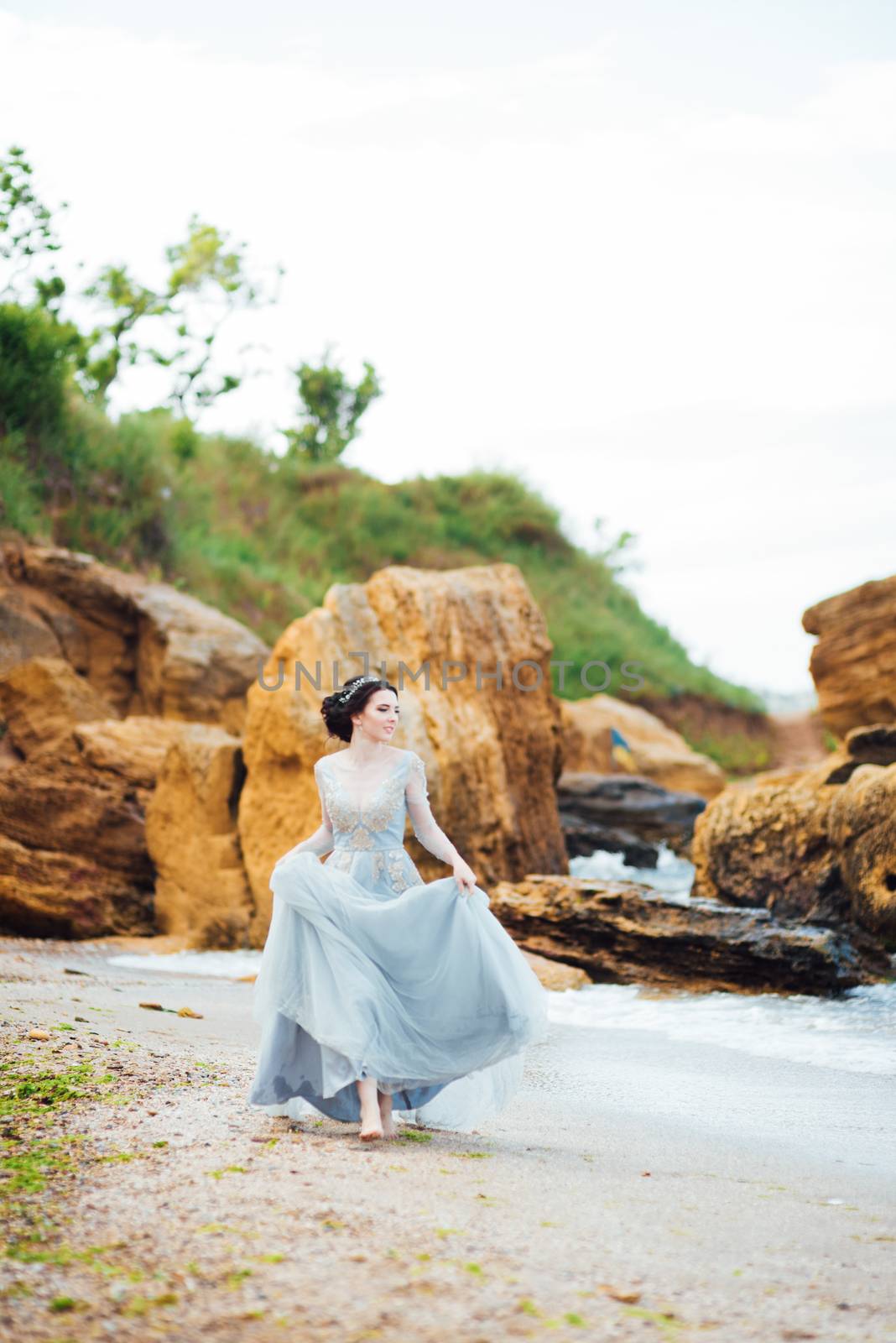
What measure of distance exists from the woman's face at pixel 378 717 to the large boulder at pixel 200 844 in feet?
22.9

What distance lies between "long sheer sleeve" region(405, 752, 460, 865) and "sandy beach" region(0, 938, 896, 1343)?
3.30 ft

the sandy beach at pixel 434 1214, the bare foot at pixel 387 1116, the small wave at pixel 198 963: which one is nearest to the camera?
the sandy beach at pixel 434 1214

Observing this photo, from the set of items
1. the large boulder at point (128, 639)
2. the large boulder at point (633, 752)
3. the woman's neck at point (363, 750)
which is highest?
the large boulder at point (128, 639)

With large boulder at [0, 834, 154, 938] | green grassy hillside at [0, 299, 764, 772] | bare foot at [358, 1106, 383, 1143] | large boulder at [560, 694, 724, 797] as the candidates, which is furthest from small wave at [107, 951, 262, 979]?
large boulder at [560, 694, 724, 797]

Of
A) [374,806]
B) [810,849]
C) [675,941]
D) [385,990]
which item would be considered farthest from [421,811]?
[810,849]

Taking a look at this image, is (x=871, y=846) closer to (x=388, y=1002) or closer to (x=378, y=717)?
(x=378, y=717)

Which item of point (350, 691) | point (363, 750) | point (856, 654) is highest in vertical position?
point (856, 654)

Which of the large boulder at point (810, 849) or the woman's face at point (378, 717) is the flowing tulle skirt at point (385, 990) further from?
the large boulder at point (810, 849)

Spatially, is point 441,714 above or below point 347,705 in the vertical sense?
above

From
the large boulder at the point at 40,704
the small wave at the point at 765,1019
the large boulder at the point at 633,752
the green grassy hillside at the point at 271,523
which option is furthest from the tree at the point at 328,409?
the small wave at the point at 765,1019

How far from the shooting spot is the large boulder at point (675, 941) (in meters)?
8.52

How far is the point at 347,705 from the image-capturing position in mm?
4945

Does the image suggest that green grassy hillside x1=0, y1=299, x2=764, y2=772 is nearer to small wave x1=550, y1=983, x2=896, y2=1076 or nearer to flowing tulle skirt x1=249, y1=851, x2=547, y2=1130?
small wave x1=550, y1=983, x2=896, y2=1076

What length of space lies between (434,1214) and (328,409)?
Result: 35.0 metres
